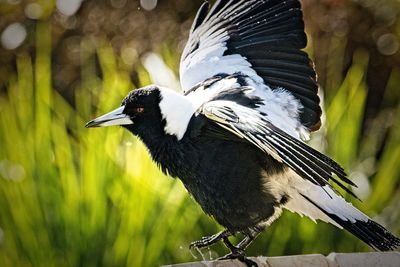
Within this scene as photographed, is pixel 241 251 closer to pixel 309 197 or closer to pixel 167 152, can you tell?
pixel 309 197

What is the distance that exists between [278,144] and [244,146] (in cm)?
29

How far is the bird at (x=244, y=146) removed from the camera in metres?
2.77

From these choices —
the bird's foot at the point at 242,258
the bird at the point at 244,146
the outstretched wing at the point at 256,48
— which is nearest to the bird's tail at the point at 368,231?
the bird at the point at 244,146

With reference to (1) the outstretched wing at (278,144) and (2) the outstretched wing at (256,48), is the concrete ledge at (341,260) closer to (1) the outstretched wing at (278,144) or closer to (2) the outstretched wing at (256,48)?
(1) the outstretched wing at (278,144)

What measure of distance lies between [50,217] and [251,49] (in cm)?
94

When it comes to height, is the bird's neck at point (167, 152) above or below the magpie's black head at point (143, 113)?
below

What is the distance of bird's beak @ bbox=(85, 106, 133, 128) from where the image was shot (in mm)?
2992

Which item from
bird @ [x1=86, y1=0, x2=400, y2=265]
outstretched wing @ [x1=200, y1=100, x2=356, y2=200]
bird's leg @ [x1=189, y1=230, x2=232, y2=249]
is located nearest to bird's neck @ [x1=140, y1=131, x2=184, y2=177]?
bird @ [x1=86, y1=0, x2=400, y2=265]

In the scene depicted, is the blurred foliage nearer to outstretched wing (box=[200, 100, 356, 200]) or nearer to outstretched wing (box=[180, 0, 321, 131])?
outstretched wing (box=[180, 0, 321, 131])

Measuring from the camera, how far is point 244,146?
2.96 meters

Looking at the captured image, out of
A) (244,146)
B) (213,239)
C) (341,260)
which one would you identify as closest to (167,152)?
(244,146)

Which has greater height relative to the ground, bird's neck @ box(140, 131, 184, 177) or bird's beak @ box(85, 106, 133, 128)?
bird's beak @ box(85, 106, 133, 128)

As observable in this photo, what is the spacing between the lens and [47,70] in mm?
4133

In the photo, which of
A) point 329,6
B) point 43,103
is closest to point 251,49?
point 43,103
